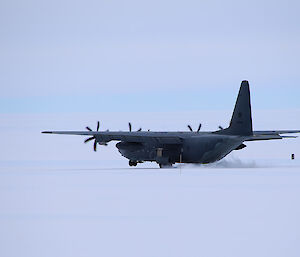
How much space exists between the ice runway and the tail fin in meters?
14.5

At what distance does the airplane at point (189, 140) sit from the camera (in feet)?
168

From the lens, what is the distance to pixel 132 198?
2908 centimetres

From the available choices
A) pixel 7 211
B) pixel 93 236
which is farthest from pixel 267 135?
pixel 93 236

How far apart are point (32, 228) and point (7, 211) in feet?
13.9

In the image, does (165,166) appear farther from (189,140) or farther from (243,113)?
(243,113)

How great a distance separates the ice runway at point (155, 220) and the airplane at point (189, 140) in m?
14.5

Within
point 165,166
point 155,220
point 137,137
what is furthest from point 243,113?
point 155,220

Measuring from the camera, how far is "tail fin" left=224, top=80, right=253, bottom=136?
167 feet

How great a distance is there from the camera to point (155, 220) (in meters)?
22.5

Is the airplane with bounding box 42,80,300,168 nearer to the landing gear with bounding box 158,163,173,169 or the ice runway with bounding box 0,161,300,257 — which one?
the landing gear with bounding box 158,163,173,169

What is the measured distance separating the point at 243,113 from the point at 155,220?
2963cm

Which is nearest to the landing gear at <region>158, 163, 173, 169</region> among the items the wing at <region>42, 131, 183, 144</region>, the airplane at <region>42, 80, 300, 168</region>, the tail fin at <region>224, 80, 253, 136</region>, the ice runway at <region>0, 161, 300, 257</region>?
the airplane at <region>42, 80, 300, 168</region>

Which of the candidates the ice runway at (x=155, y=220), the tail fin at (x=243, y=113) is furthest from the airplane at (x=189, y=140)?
the ice runway at (x=155, y=220)

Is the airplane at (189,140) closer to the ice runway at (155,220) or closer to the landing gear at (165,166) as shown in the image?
the landing gear at (165,166)
